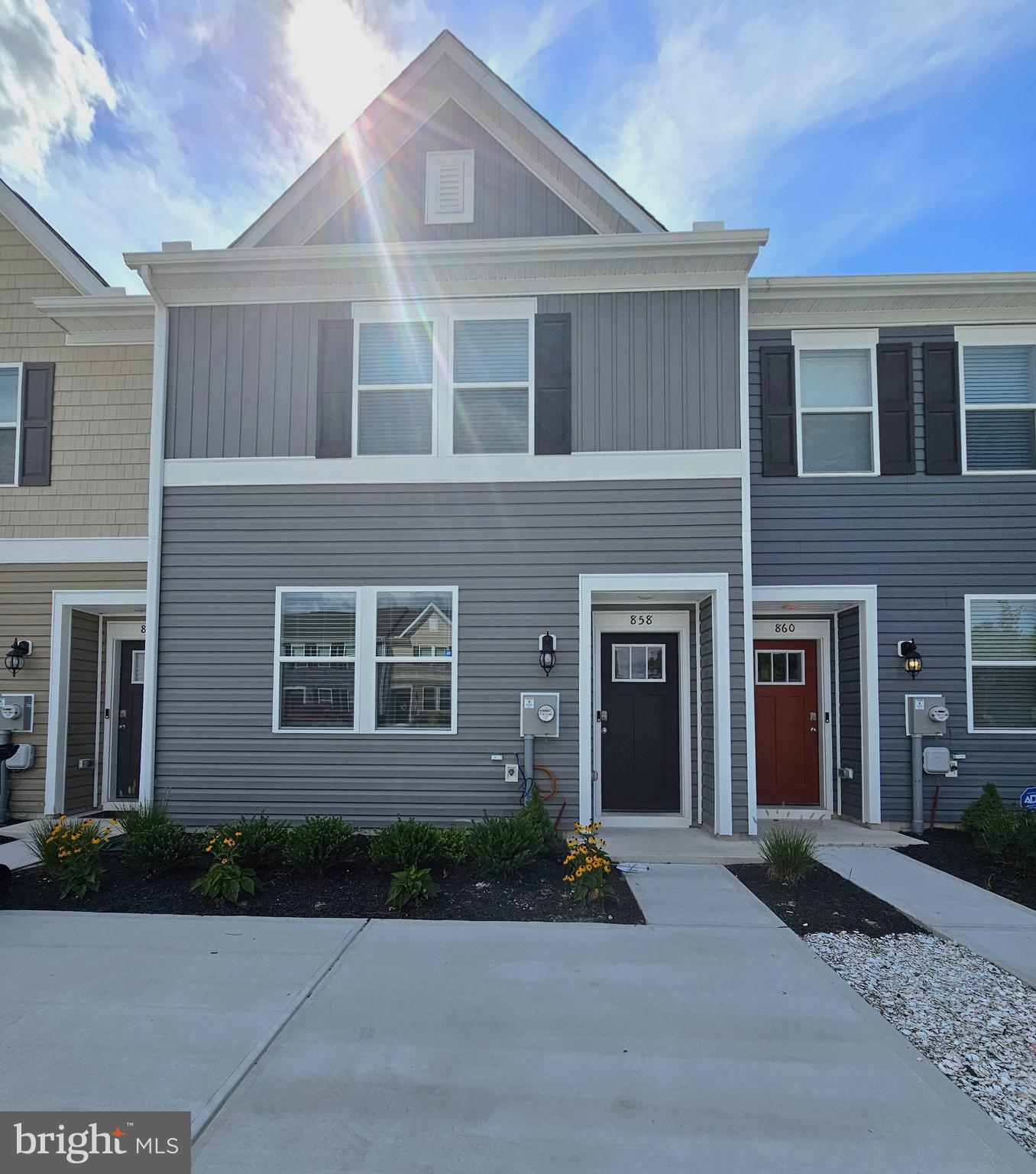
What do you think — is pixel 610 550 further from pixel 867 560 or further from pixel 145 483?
pixel 145 483

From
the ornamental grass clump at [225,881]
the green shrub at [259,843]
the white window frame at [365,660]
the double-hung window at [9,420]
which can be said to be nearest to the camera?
the ornamental grass clump at [225,881]

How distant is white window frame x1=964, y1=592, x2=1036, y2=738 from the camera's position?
24.3 ft

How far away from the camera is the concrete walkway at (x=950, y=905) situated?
438cm

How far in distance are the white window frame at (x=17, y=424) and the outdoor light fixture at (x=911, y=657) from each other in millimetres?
9073

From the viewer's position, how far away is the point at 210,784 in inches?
277

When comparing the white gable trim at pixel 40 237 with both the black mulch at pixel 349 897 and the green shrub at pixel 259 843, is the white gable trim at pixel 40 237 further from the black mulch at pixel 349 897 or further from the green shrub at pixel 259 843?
the black mulch at pixel 349 897

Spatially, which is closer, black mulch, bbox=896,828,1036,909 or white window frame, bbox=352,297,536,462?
black mulch, bbox=896,828,1036,909

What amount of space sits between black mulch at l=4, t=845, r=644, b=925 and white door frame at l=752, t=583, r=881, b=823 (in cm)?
314

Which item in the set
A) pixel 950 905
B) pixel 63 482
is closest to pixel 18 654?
pixel 63 482

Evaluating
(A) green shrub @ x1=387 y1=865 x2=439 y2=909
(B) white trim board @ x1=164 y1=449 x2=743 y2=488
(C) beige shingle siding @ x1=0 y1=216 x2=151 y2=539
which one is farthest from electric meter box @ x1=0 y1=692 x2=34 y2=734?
(A) green shrub @ x1=387 y1=865 x2=439 y2=909

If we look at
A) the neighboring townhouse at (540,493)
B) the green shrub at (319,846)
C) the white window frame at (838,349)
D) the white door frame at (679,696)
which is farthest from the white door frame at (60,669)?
the white window frame at (838,349)

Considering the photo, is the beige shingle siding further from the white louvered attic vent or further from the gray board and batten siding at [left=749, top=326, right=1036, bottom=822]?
the gray board and batten siding at [left=749, top=326, right=1036, bottom=822]

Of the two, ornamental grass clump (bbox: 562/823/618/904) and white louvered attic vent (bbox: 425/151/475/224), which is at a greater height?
white louvered attic vent (bbox: 425/151/475/224)

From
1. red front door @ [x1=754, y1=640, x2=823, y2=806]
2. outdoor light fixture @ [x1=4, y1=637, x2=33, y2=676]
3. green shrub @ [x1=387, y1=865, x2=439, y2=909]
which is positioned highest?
outdoor light fixture @ [x1=4, y1=637, x2=33, y2=676]
